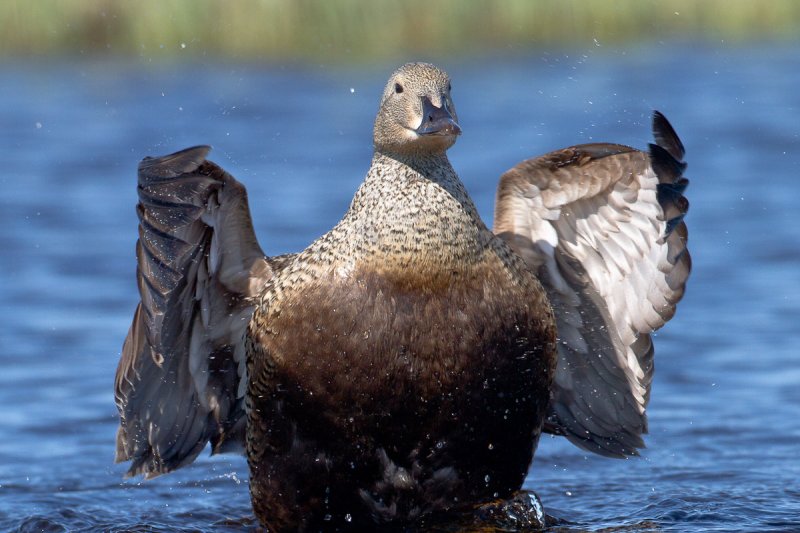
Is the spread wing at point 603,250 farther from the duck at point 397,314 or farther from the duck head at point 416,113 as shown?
the duck head at point 416,113

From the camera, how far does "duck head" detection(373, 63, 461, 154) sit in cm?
501

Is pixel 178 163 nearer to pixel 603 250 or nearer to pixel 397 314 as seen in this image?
pixel 397 314

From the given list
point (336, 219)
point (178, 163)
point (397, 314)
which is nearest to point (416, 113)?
point (397, 314)

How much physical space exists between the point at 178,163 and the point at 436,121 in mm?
914

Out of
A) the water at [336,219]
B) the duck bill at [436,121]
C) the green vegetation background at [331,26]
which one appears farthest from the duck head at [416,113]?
the green vegetation background at [331,26]

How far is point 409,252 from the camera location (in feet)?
16.3

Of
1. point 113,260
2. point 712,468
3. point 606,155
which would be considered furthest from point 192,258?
point 113,260

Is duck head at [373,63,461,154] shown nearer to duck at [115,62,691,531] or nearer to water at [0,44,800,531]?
duck at [115,62,691,531]

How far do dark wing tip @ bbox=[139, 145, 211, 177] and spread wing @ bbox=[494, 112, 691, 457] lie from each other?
1.28 m

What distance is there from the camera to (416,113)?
507cm

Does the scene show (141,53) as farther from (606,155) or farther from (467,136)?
(606,155)

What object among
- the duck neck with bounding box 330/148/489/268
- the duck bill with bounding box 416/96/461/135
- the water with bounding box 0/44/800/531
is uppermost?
the duck bill with bounding box 416/96/461/135

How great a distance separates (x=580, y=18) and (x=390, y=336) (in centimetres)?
1228

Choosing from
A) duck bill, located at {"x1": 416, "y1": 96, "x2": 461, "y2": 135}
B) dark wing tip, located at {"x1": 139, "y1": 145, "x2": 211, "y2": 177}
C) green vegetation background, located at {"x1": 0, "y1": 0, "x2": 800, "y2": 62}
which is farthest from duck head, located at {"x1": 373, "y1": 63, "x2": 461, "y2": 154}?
green vegetation background, located at {"x1": 0, "y1": 0, "x2": 800, "y2": 62}
